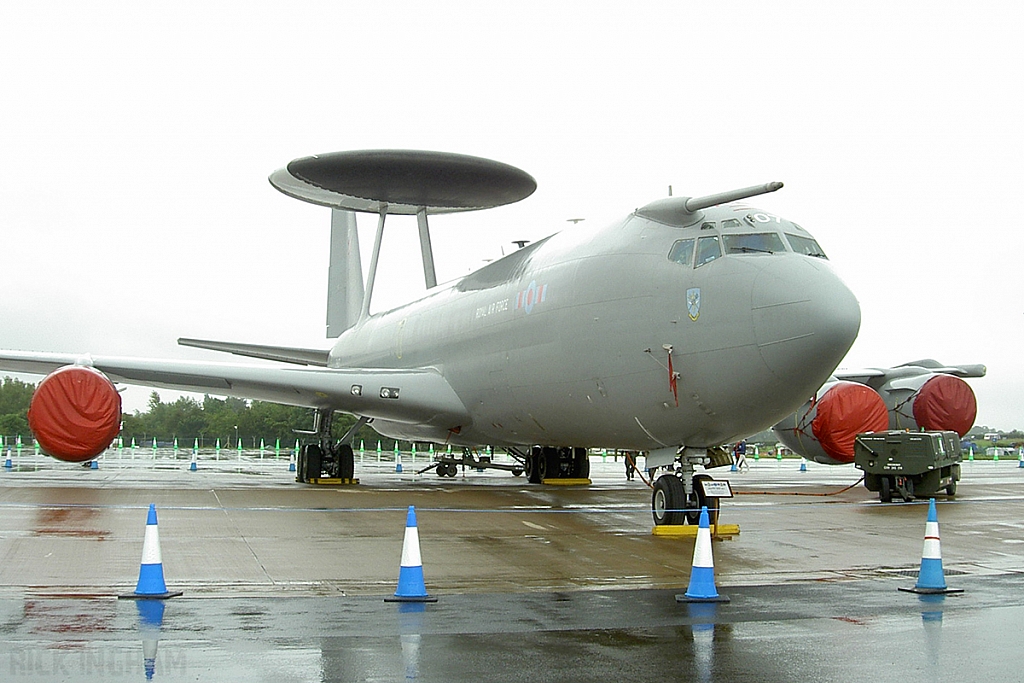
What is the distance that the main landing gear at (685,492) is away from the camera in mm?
12641

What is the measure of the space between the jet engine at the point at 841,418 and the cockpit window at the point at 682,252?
416 inches

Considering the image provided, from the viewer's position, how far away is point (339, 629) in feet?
22.1

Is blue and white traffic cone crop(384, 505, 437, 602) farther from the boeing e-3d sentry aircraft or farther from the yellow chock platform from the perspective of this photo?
the boeing e-3d sentry aircraft

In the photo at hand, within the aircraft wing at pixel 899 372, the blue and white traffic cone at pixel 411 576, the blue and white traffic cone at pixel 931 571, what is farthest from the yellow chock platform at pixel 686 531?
the aircraft wing at pixel 899 372

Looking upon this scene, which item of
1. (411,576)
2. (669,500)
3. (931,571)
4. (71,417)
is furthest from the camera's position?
(71,417)

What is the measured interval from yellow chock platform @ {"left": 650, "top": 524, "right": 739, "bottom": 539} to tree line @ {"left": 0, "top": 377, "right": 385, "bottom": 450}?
48.7 metres

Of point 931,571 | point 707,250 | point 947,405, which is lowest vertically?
point 931,571

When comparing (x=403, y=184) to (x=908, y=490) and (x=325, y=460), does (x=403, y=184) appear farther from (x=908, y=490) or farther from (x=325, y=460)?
(x=908, y=490)

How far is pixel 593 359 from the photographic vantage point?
46.0ft

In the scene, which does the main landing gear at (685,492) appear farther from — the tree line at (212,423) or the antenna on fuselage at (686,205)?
the tree line at (212,423)

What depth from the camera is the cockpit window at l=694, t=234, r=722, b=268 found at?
12367 mm

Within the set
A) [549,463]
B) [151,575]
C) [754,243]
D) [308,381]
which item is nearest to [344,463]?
[308,381]

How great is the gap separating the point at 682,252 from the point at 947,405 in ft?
50.7

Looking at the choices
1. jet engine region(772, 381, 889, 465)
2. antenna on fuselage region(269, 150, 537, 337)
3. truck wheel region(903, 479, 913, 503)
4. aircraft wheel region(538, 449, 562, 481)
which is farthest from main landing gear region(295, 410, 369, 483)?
truck wheel region(903, 479, 913, 503)
